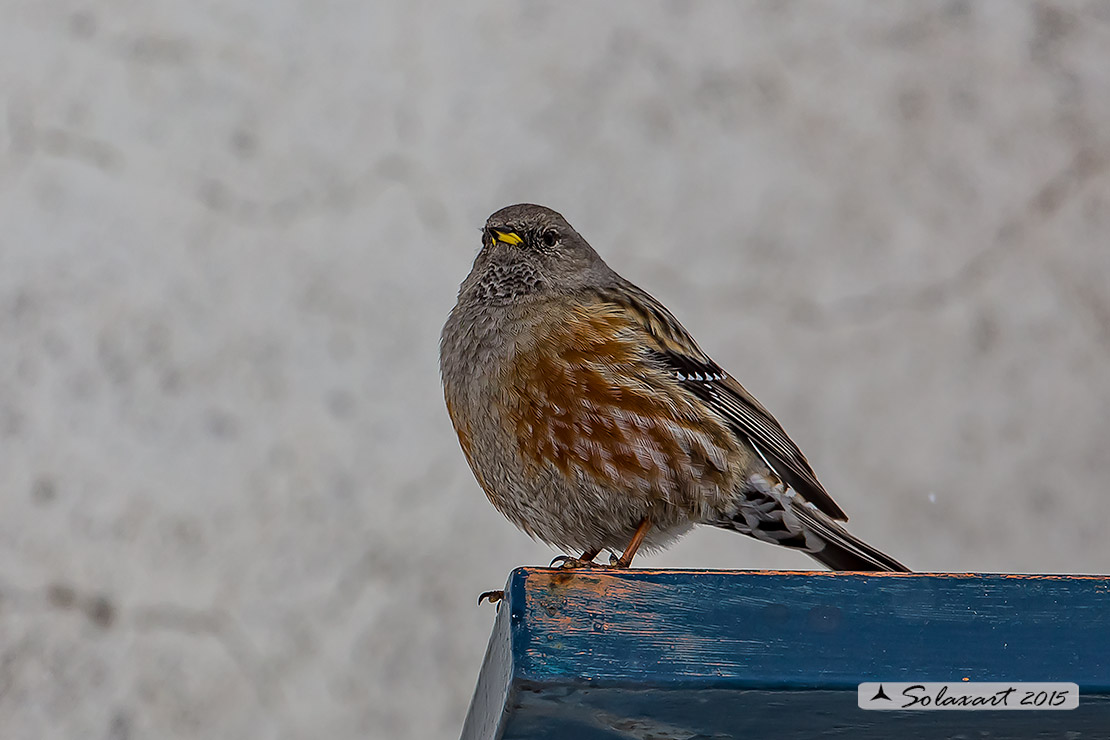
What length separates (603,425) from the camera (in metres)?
1.27

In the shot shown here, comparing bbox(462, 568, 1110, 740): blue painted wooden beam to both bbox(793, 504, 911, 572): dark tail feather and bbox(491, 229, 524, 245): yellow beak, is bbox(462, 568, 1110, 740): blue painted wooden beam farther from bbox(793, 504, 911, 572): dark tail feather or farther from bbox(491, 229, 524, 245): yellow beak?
bbox(491, 229, 524, 245): yellow beak

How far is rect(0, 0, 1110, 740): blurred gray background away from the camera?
1861mm

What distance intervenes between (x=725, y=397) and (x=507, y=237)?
1.07 feet

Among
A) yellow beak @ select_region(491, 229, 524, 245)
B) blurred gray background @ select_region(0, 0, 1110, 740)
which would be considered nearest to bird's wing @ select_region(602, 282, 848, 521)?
yellow beak @ select_region(491, 229, 524, 245)

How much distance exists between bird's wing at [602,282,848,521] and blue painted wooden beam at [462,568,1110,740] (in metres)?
0.47

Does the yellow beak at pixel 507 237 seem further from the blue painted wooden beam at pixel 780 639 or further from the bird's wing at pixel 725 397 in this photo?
the blue painted wooden beam at pixel 780 639

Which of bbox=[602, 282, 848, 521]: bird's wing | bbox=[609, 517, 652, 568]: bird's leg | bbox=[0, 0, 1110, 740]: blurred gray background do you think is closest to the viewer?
bbox=[609, 517, 652, 568]: bird's leg

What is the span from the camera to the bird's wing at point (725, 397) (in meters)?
1.38

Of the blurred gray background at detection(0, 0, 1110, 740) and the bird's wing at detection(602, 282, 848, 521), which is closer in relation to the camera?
the bird's wing at detection(602, 282, 848, 521)

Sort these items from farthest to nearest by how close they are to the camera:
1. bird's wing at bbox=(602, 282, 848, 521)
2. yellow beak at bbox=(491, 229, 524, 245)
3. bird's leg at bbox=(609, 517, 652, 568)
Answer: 1. yellow beak at bbox=(491, 229, 524, 245)
2. bird's wing at bbox=(602, 282, 848, 521)
3. bird's leg at bbox=(609, 517, 652, 568)

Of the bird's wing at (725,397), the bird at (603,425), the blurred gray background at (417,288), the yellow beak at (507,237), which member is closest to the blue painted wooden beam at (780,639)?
the bird at (603,425)

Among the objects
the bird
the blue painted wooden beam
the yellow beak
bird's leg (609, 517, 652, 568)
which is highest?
the yellow beak

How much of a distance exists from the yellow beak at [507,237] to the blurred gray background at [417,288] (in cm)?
60

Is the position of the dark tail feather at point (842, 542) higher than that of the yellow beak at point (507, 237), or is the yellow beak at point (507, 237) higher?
the yellow beak at point (507, 237)
